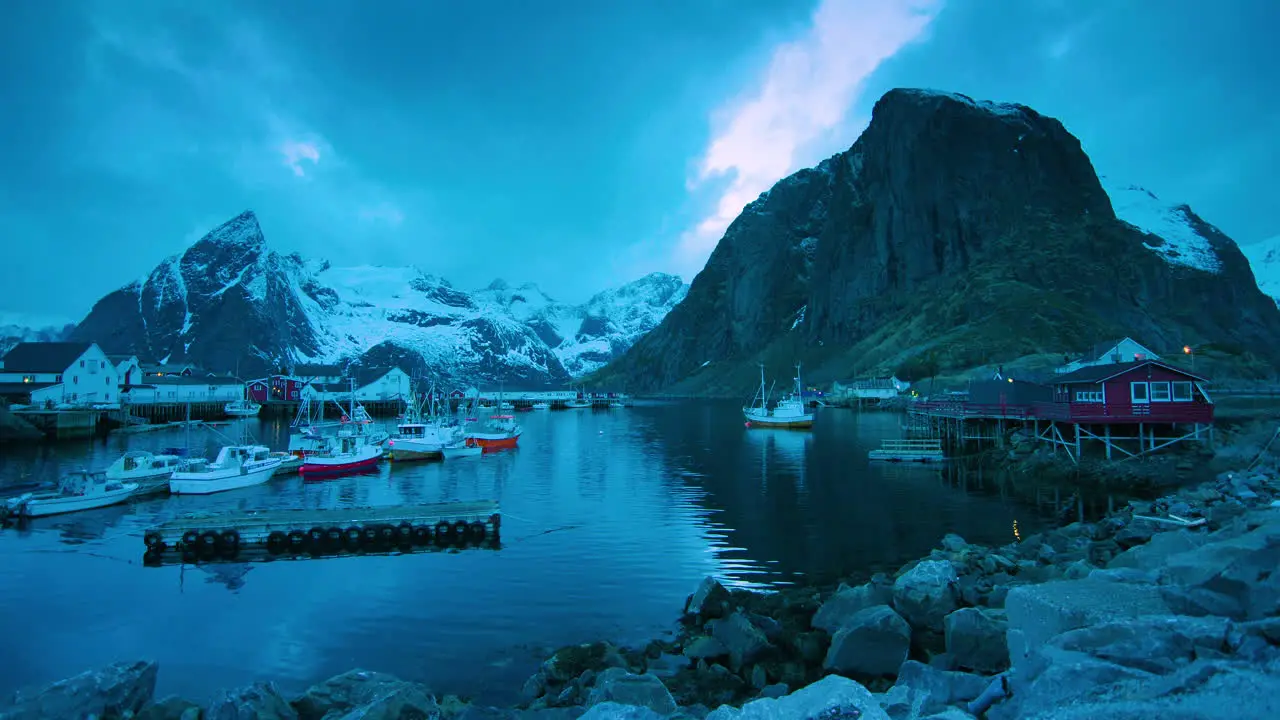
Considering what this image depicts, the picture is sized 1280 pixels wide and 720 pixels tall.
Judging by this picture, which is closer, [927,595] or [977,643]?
[977,643]

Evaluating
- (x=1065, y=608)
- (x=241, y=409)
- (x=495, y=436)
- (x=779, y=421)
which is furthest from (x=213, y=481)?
(x=241, y=409)

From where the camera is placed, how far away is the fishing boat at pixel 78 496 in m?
37.0

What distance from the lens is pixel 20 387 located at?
9738 cm

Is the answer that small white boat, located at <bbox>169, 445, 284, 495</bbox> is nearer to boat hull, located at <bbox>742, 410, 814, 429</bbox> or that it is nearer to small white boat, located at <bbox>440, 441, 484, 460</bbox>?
small white boat, located at <bbox>440, 441, 484, 460</bbox>

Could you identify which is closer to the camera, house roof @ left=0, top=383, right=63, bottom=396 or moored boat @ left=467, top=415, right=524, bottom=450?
moored boat @ left=467, top=415, right=524, bottom=450

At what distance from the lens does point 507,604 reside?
23.1m

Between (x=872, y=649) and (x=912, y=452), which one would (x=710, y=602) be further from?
(x=912, y=452)

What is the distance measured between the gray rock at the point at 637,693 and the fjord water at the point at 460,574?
4.68 meters

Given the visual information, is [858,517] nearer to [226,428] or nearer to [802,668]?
[802,668]

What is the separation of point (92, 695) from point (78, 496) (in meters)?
34.3

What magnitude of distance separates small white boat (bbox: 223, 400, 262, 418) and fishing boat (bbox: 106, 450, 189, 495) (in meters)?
92.6

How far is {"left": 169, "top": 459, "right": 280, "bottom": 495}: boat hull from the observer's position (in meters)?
44.8

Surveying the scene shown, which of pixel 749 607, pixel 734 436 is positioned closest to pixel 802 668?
pixel 749 607

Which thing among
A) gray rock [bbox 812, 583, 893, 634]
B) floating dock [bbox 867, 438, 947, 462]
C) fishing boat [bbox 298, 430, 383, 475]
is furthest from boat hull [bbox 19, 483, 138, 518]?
floating dock [bbox 867, 438, 947, 462]
